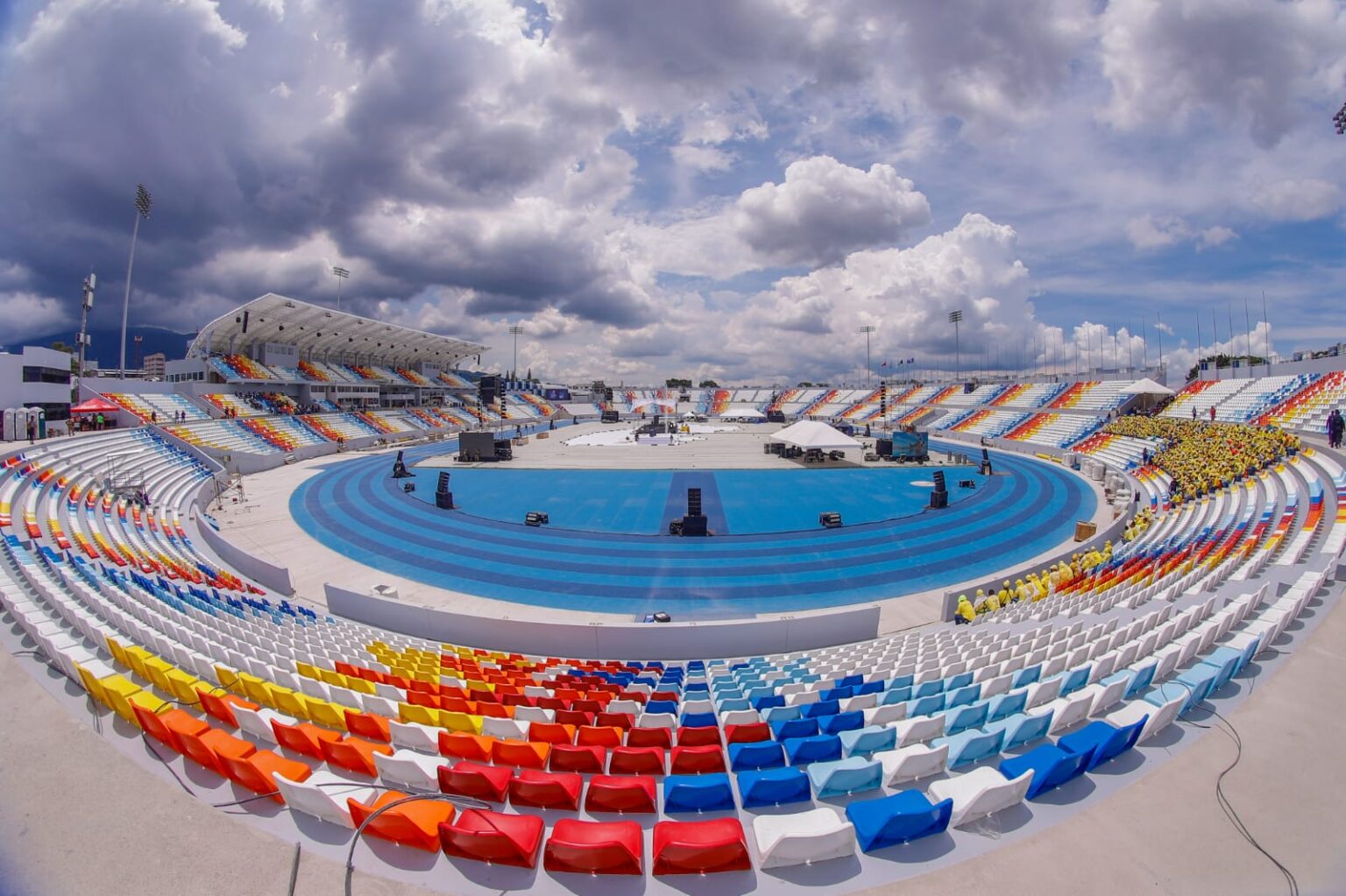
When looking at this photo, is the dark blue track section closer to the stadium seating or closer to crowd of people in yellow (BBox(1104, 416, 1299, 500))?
crowd of people in yellow (BBox(1104, 416, 1299, 500))

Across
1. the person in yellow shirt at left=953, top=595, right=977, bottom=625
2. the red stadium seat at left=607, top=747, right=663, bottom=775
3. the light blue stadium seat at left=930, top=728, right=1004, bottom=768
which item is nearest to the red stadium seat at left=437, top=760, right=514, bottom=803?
the red stadium seat at left=607, top=747, right=663, bottom=775

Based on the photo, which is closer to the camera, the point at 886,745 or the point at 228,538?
the point at 886,745

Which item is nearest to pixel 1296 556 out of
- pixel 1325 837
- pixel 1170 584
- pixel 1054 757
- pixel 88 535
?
pixel 1170 584

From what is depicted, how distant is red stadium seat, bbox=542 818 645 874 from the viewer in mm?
5121

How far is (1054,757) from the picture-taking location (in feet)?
19.9

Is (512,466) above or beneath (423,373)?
beneath

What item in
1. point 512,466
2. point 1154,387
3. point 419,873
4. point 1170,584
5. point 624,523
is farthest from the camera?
point 1154,387

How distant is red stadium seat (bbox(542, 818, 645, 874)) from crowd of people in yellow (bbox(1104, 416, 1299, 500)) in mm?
30649

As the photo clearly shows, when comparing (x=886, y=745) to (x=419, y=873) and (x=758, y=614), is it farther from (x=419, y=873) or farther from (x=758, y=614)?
(x=758, y=614)

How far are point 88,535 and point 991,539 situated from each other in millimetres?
33196

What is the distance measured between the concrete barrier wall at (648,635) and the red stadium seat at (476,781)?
670 cm

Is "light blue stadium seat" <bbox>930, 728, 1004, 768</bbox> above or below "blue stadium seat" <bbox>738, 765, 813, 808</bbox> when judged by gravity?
above

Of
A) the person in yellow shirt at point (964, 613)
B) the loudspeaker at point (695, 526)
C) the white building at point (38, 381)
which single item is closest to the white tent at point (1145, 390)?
the loudspeaker at point (695, 526)

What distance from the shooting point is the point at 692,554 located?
22.7 meters
